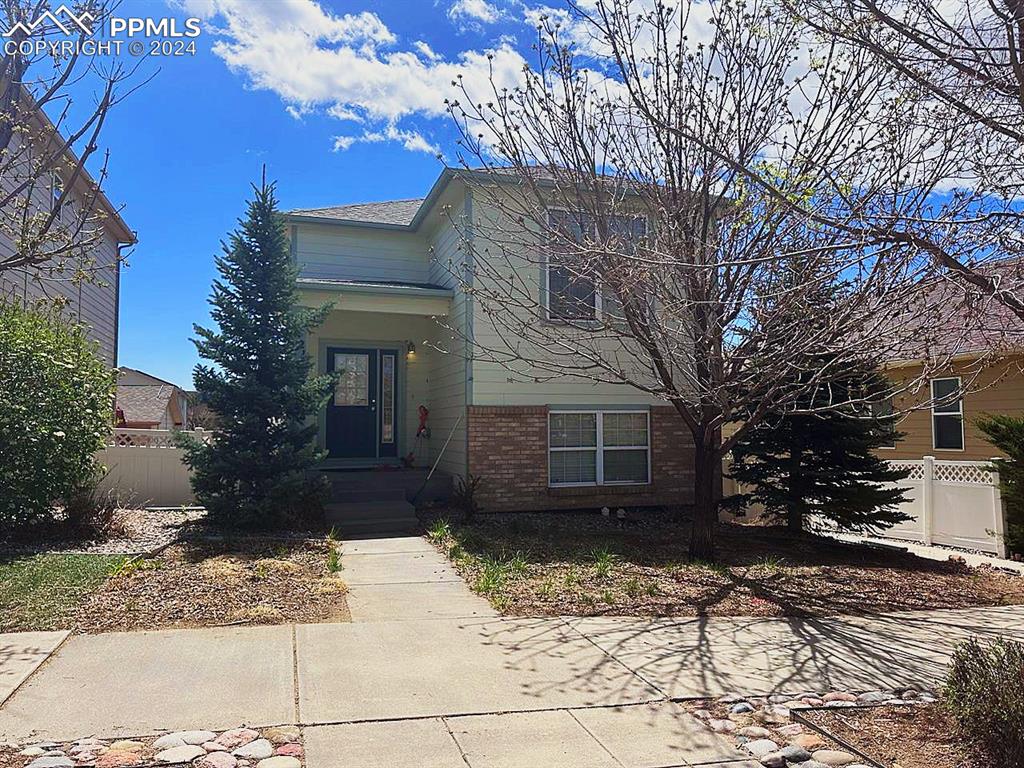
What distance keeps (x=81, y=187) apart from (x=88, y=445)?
8.51 meters

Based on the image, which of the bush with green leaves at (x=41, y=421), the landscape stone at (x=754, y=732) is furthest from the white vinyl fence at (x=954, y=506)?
the bush with green leaves at (x=41, y=421)

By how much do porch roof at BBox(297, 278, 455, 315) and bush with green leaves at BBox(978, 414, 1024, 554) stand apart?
28.5ft

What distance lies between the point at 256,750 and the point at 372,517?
23.8 ft

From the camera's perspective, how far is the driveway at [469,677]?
387 centimetres

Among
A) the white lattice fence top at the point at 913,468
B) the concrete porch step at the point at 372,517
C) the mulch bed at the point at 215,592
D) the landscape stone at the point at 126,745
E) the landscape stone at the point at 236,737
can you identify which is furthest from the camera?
the white lattice fence top at the point at 913,468

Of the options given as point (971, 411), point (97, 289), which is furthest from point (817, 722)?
point (97, 289)

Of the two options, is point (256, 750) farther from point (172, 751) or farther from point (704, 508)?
point (704, 508)

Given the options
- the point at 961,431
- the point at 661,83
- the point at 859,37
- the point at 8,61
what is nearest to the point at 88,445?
the point at 8,61

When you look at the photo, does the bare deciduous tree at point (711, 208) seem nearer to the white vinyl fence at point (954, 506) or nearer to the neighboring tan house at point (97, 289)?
the white vinyl fence at point (954, 506)

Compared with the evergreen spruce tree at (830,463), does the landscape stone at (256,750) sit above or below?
below

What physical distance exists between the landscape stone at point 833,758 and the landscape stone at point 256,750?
9.21ft

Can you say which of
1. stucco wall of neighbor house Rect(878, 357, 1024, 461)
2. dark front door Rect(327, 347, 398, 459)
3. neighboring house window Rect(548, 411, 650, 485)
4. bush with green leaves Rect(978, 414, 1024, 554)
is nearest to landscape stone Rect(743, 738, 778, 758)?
bush with green leaves Rect(978, 414, 1024, 554)

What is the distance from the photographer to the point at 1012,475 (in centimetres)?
1015

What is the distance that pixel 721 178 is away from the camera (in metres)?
8.38
